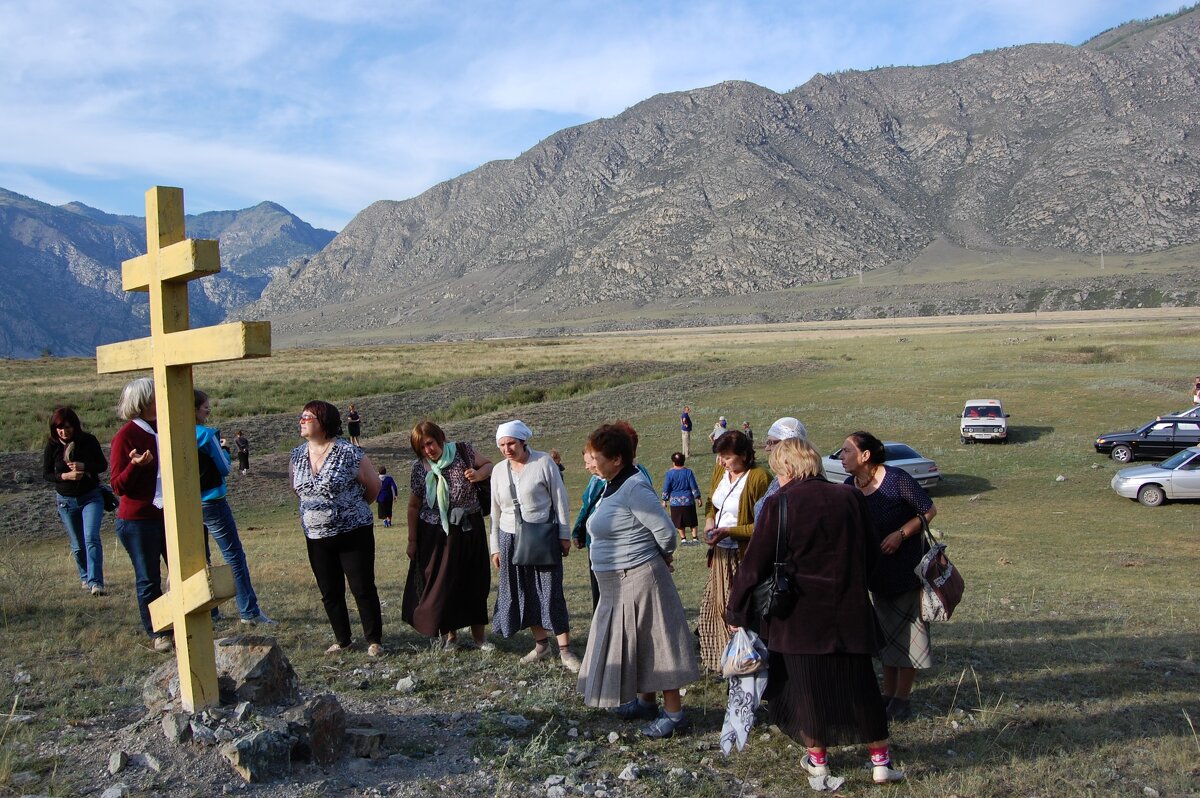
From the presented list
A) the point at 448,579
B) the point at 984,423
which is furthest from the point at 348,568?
the point at 984,423

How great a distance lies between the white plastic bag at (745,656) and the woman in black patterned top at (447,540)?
2.48 m

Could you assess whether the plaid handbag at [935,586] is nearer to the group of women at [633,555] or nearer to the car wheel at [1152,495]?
the group of women at [633,555]

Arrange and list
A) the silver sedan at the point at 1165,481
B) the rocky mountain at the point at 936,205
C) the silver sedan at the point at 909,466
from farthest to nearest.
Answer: the rocky mountain at the point at 936,205 < the silver sedan at the point at 909,466 < the silver sedan at the point at 1165,481


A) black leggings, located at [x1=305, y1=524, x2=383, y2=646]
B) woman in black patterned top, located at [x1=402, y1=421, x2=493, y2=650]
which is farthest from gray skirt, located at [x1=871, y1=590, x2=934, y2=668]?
black leggings, located at [x1=305, y1=524, x2=383, y2=646]

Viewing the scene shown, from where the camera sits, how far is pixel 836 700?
416cm

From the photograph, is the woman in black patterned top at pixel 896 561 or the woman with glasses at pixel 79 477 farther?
the woman with glasses at pixel 79 477

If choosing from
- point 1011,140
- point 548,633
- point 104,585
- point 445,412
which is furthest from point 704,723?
point 1011,140

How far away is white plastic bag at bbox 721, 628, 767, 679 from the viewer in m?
4.29

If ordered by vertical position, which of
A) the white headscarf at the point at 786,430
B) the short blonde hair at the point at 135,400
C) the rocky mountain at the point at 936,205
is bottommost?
the white headscarf at the point at 786,430

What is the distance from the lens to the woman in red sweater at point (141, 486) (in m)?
6.00

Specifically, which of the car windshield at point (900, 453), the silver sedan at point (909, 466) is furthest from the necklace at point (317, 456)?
the car windshield at point (900, 453)

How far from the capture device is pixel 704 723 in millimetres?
5027

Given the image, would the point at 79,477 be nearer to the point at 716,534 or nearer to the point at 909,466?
the point at 716,534

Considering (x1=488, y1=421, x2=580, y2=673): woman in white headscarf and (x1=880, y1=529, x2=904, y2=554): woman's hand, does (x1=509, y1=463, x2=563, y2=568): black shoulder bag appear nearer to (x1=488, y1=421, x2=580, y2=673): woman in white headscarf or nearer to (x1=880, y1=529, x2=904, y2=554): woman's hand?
(x1=488, y1=421, x2=580, y2=673): woman in white headscarf
